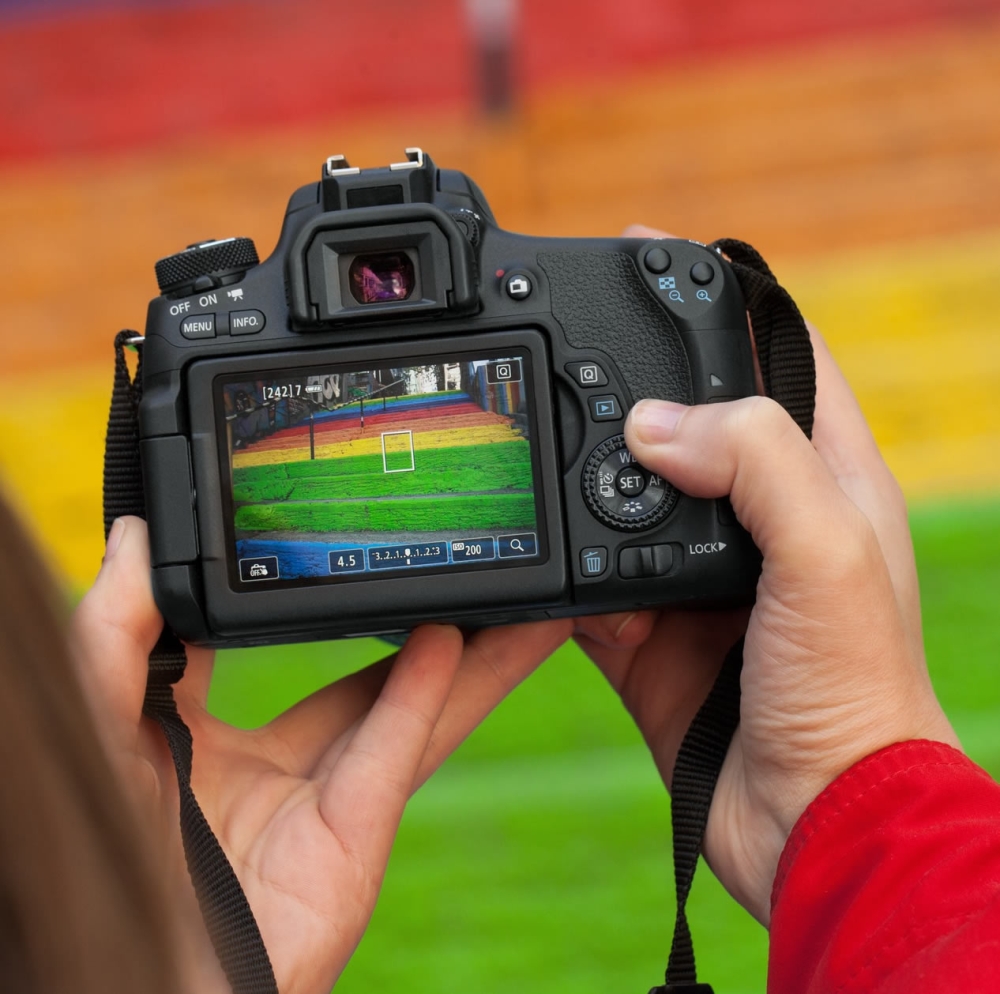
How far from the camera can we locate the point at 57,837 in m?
0.39

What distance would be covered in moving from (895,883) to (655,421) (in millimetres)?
317

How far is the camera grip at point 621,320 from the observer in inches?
33.1

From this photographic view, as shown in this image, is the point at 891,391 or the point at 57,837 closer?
the point at 57,837

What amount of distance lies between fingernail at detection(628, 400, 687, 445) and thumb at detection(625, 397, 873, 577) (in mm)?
14

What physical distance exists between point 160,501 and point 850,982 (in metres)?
0.51

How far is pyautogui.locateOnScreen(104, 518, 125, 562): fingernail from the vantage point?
0.84 m

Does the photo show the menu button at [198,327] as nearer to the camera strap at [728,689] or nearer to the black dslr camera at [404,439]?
the black dslr camera at [404,439]

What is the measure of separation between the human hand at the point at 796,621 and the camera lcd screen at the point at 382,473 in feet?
0.30

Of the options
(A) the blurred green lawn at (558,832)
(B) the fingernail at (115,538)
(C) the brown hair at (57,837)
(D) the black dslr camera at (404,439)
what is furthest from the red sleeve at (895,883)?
(A) the blurred green lawn at (558,832)

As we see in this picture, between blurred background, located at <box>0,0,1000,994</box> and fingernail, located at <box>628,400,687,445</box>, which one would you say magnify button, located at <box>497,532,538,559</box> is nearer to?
fingernail, located at <box>628,400,687,445</box>

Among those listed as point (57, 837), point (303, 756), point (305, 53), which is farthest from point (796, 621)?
point (305, 53)

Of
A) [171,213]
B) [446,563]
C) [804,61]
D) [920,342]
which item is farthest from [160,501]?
[804,61]

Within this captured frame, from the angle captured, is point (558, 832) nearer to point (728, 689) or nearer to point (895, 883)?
point (728, 689)

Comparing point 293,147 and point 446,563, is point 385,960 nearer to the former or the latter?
point 446,563
